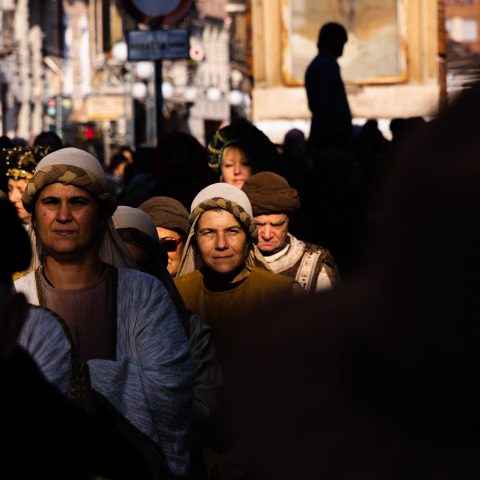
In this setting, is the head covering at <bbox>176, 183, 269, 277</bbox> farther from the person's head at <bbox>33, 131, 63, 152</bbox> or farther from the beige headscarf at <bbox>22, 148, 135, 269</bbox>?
the person's head at <bbox>33, 131, 63, 152</bbox>

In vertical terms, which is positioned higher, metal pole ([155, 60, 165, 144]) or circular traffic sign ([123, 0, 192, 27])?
circular traffic sign ([123, 0, 192, 27])

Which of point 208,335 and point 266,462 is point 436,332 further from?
point 208,335

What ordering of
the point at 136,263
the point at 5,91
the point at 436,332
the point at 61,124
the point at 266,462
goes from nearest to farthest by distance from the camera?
the point at 436,332, the point at 266,462, the point at 136,263, the point at 61,124, the point at 5,91

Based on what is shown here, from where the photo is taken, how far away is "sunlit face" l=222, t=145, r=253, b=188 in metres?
9.23

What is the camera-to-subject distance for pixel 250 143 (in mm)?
9328

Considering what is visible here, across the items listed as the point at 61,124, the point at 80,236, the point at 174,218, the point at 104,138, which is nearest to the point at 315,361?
the point at 80,236

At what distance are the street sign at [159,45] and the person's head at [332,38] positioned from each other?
1.34 meters

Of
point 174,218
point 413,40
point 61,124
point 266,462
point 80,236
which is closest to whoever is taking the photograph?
point 266,462

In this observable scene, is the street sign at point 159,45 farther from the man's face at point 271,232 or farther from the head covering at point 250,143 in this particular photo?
the man's face at point 271,232

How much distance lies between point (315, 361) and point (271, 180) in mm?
7086

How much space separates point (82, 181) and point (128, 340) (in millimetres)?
723

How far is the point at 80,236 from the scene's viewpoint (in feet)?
16.9

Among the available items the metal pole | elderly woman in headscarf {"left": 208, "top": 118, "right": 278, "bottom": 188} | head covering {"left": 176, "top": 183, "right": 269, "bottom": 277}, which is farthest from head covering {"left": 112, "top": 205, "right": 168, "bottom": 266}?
the metal pole

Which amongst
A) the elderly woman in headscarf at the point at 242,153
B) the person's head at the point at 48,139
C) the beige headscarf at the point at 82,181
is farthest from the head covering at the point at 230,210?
the person's head at the point at 48,139
